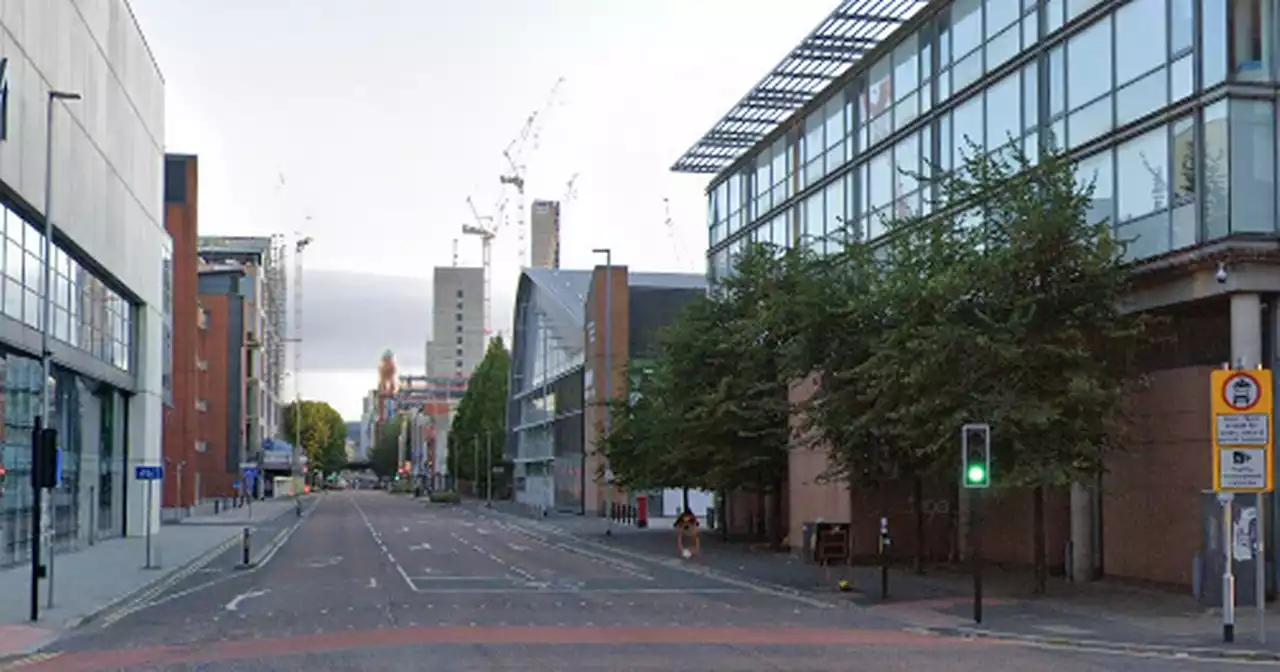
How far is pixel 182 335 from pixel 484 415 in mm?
49471

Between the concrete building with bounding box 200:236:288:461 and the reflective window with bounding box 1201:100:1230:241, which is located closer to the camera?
the reflective window with bounding box 1201:100:1230:241

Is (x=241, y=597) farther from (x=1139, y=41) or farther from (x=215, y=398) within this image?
(x=215, y=398)

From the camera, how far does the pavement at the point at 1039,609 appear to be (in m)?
21.9

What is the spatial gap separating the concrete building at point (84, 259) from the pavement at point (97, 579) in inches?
65.9

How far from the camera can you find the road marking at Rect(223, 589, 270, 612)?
2810cm

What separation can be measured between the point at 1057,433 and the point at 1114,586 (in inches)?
215

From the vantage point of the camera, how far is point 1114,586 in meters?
31.7

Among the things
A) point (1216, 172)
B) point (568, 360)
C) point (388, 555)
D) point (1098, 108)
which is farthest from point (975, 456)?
point (568, 360)

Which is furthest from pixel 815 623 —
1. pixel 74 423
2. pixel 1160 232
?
pixel 74 423

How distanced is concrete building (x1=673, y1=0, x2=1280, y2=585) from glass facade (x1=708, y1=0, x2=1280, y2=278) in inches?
1.7

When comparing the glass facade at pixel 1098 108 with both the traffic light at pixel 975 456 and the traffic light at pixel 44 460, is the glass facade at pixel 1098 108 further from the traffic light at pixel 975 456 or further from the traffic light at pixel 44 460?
the traffic light at pixel 44 460

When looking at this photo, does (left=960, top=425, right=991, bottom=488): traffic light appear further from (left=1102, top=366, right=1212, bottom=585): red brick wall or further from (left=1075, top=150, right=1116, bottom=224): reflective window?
(left=1075, top=150, right=1116, bottom=224): reflective window

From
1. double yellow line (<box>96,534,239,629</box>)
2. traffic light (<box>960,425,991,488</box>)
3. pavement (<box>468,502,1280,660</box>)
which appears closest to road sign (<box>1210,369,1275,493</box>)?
pavement (<box>468,502,1280,660</box>)

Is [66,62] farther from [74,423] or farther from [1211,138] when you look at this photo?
[1211,138]
